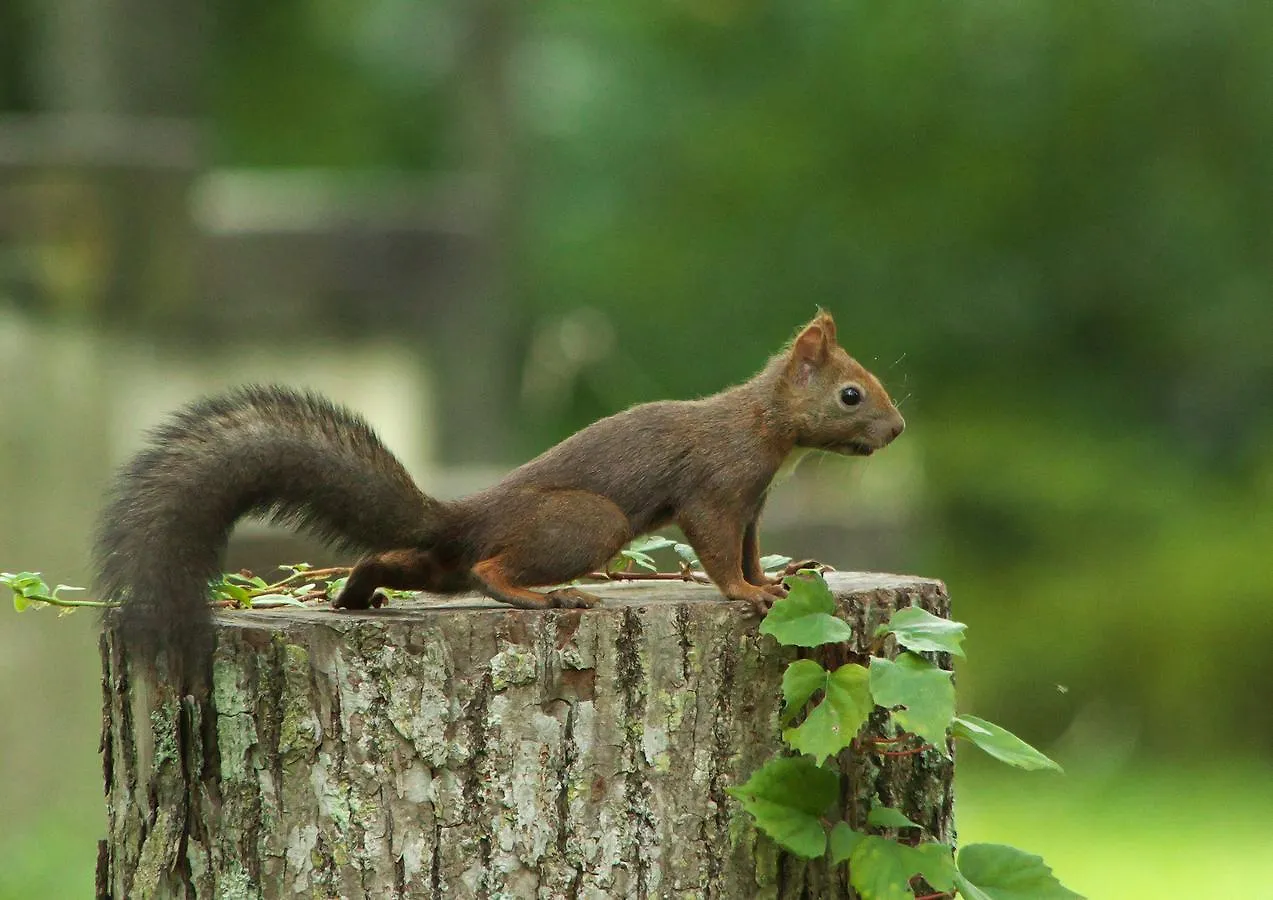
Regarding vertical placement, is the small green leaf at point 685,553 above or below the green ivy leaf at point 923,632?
above

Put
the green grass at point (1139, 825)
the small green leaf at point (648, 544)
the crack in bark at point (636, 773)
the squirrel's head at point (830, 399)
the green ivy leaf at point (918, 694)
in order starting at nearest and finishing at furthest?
the green ivy leaf at point (918, 694)
the crack in bark at point (636, 773)
the squirrel's head at point (830, 399)
the small green leaf at point (648, 544)
the green grass at point (1139, 825)

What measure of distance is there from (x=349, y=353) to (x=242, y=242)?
0.71 m

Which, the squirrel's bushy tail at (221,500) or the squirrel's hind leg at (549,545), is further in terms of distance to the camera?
the squirrel's hind leg at (549,545)

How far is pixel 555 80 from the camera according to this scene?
1111 centimetres

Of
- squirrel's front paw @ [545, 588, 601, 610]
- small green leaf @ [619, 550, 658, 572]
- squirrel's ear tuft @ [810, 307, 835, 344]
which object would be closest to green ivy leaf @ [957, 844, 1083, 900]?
squirrel's front paw @ [545, 588, 601, 610]

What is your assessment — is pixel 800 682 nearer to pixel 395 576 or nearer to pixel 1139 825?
pixel 395 576

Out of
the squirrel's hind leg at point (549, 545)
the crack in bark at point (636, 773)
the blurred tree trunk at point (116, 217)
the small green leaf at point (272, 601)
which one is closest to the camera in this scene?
the crack in bark at point (636, 773)

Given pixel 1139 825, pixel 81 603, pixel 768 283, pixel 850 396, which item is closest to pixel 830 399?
pixel 850 396

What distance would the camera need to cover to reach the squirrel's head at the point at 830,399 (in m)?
2.45

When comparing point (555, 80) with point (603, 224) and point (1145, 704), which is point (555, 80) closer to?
point (603, 224)

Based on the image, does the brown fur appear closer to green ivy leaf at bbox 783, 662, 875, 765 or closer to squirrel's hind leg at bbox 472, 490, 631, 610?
squirrel's hind leg at bbox 472, 490, 631, 610

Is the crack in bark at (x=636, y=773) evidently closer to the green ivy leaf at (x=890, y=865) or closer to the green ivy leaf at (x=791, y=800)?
the green ivy leaf at (x=791, y=800)

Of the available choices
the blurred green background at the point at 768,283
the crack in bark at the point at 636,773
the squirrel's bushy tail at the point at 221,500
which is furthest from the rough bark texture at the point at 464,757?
the blurred green background at the point at 768,283

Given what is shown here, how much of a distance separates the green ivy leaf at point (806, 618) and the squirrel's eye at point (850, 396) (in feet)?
1.56
